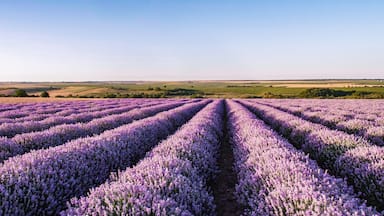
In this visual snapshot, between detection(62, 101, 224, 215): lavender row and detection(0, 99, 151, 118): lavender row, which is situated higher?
detection(62, 101, 224, 215): lavender row

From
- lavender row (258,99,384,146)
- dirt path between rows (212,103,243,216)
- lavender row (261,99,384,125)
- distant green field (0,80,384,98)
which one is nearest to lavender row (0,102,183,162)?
dirt path between rows (212,103,243,216)

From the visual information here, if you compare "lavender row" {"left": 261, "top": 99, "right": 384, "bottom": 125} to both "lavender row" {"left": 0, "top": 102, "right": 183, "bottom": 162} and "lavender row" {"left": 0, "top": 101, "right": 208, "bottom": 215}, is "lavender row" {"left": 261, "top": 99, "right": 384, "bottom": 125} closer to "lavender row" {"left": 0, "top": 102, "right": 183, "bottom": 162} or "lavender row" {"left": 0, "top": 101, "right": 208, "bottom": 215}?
"lavender row" {"left": 0, "top": 102, "right": 183, "bottom": 162}

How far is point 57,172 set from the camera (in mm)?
4559

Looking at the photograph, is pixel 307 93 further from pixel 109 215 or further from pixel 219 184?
pixel 109 215

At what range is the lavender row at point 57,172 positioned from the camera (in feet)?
12.1

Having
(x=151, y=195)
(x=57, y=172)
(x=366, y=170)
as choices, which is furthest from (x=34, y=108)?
(x=366, y=170)

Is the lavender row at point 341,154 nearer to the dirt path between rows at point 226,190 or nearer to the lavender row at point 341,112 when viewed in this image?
the dirt path between rows at point 226,190

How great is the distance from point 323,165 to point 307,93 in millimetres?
54881

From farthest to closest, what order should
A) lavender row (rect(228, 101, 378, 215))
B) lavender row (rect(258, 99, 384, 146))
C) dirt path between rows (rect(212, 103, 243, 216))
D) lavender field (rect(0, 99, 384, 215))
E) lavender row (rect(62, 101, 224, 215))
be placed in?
1. lavender row (rect(258, 99, 384, 146))
2. dirt path between rows (rect(212, 103, 243, 216))
3. lavender field (rect(0, 99, 384, 215))
4. lavender row (rect(62, 101, 224, 215))
5. lavender row (rect(228, 101, 378, 215))

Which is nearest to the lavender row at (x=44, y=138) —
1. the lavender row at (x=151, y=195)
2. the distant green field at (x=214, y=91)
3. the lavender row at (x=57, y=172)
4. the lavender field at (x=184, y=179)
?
the lavender field at (x=184, y=179)

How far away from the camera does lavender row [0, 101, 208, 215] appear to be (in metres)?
3.68

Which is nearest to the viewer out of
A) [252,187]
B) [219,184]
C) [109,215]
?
[109,215]

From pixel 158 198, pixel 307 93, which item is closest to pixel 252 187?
pixel 158 198

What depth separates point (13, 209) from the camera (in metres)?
3.40
